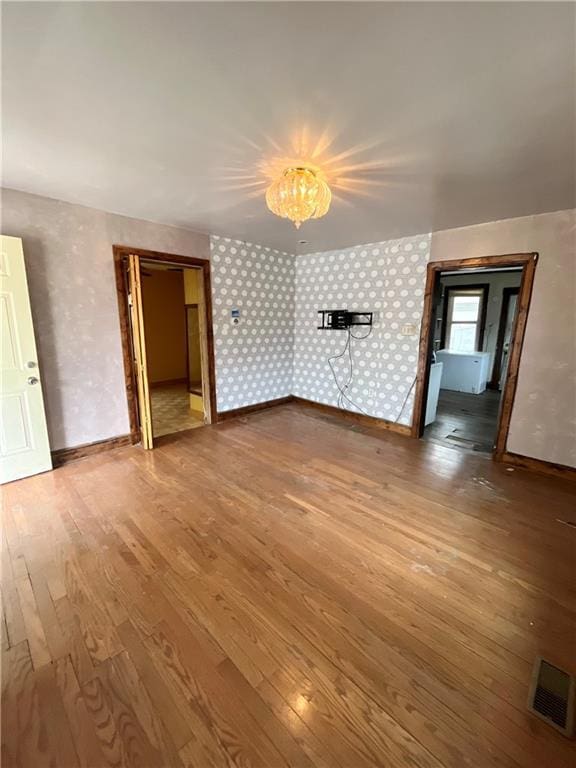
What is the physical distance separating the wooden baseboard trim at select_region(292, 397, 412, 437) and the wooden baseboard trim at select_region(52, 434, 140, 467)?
8.83 ft

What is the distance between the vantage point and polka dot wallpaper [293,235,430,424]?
4004 mm

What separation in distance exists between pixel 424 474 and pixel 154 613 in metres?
2.52

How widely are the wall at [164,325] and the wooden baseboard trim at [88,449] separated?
327 cm

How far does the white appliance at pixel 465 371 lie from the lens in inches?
243

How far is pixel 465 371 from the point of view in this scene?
20.7 ft

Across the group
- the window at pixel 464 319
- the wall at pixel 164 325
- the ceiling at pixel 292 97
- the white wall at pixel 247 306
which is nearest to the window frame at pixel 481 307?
the window at pixel 464 319

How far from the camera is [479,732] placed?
118cm

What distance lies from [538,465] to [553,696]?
245cm

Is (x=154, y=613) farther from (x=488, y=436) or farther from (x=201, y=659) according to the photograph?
(x=488, y=436)

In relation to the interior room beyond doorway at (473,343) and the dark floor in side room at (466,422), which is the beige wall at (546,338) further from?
the interior room beyond doorway at (473,343)

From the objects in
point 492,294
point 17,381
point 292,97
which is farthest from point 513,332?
point 17,381

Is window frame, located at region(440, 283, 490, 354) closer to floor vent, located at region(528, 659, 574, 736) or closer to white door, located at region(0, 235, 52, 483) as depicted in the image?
floor vent, located at region(528, 659, 574, 736)

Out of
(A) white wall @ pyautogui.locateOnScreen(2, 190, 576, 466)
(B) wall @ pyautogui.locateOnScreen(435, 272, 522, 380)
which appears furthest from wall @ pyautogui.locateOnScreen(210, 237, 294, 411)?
(B) wall @ pyautogui.locateOnScreen(435, 272, 522, 380)

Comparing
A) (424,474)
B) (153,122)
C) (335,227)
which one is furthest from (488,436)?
(153,122)
